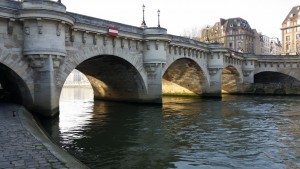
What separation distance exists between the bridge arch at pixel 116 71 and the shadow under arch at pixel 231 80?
27104mm

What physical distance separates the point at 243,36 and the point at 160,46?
247ft

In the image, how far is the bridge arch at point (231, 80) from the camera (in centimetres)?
5531

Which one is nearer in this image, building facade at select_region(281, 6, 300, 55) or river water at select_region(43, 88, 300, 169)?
Answer: river water at select_region(43, 88, 300, 169)

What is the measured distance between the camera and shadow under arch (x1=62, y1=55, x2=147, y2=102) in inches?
1156

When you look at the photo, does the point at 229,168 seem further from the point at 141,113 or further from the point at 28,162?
the point at 141,113

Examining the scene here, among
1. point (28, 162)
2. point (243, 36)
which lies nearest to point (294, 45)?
point (243, 36)

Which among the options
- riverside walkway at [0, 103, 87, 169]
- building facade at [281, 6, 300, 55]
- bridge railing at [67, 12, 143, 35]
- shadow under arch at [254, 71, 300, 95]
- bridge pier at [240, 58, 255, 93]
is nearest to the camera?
riverside walkway at [0, 103, 87, 169]

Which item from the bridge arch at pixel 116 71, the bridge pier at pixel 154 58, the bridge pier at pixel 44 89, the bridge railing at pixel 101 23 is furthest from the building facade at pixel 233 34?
the bridge pier at pixel 44 89

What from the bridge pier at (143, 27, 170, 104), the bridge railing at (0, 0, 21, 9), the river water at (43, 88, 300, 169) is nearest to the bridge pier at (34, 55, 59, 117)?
the river water at (43, 88, 300, 169)

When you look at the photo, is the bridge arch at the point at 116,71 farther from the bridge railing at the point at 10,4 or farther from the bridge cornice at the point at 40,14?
the bridge railing at the point at 10,4

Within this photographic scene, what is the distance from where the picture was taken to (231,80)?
186 ft

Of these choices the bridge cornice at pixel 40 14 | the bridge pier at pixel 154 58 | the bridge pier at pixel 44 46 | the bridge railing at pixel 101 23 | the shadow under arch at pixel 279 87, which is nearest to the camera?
the bridge cornice at pixel 40 14

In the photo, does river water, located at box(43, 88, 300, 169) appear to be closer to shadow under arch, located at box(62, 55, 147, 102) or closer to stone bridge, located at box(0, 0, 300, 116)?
stone bridge, located at box(0, 0, 300, 116)

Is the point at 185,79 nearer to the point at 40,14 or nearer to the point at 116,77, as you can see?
the point at 116,77
